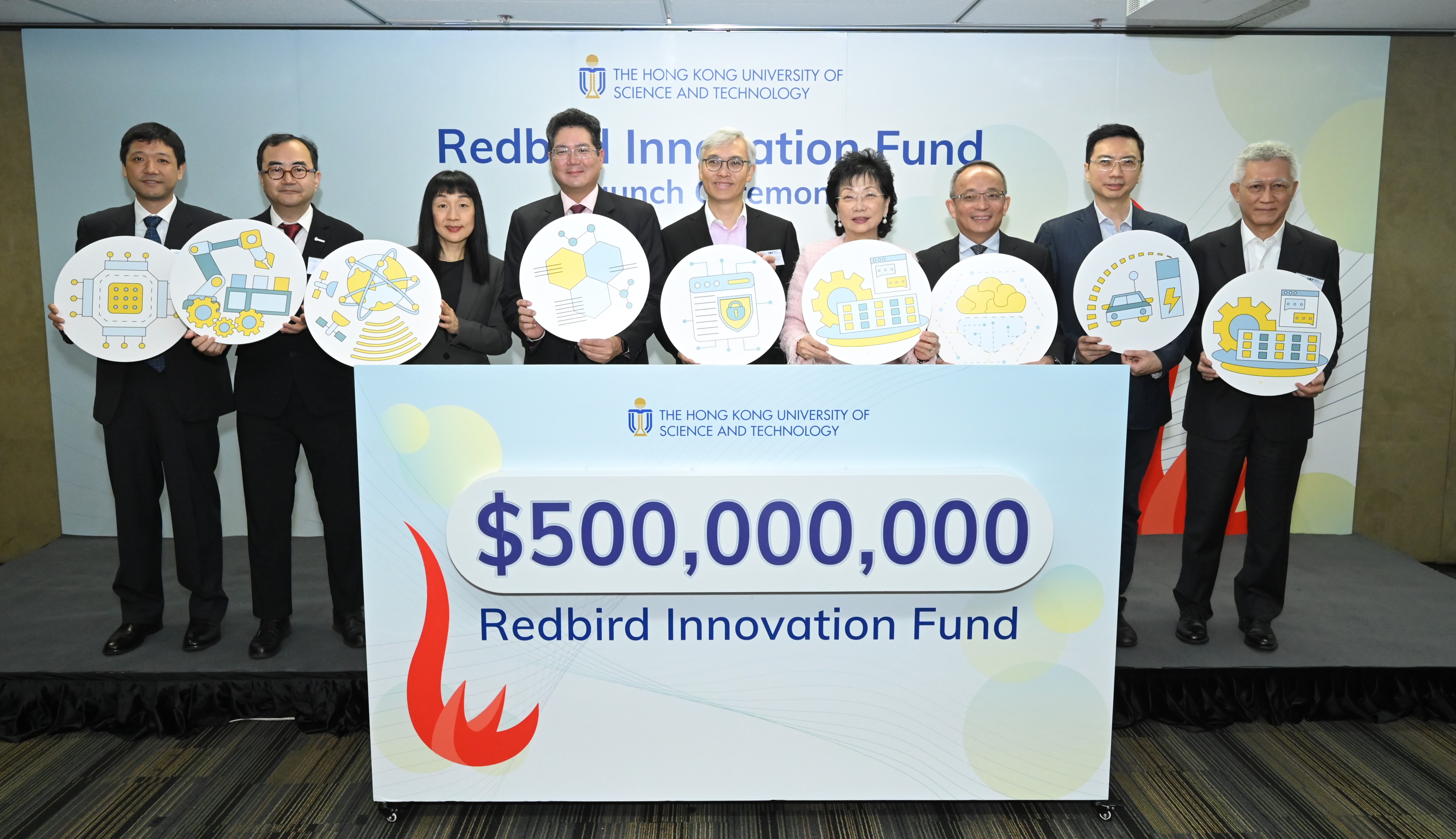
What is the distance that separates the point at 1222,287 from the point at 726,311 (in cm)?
163

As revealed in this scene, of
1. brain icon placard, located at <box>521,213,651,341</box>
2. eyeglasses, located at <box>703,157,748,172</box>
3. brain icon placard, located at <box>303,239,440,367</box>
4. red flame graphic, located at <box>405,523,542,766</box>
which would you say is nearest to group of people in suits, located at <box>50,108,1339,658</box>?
eyeglasses, located at <box>703,157,748,172</box>

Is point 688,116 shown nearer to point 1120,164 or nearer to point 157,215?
point 1120,164

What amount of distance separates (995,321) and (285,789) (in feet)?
7.32

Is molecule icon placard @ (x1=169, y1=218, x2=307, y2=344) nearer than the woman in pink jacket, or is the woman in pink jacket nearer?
molecule icon placard @ (x1=169, y1=218, x2=307, y2=344)

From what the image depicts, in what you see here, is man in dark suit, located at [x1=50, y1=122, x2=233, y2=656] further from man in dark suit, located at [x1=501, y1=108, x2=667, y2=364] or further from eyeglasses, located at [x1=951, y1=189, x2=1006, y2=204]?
eyeglasses, located at [x1=951, y1=189, x2=1006, y2=204]

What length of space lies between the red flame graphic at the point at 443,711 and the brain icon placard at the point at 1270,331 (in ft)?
7.21

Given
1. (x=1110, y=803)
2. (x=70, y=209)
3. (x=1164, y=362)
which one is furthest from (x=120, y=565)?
(x=1164, y=362)

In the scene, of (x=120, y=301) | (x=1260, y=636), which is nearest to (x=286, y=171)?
(x=120, y=301)

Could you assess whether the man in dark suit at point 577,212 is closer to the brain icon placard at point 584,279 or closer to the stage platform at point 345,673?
the brain icon placard at point 584,279

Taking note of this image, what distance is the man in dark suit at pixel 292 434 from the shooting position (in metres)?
2.75

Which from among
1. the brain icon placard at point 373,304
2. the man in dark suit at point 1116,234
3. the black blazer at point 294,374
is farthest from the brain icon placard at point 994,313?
the black blazer at point 294,374

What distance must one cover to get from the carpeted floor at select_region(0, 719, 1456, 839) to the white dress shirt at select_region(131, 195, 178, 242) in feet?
5.08

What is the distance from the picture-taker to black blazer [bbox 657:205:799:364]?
3031 mm

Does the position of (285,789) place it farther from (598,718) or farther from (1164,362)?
(1164,362)
